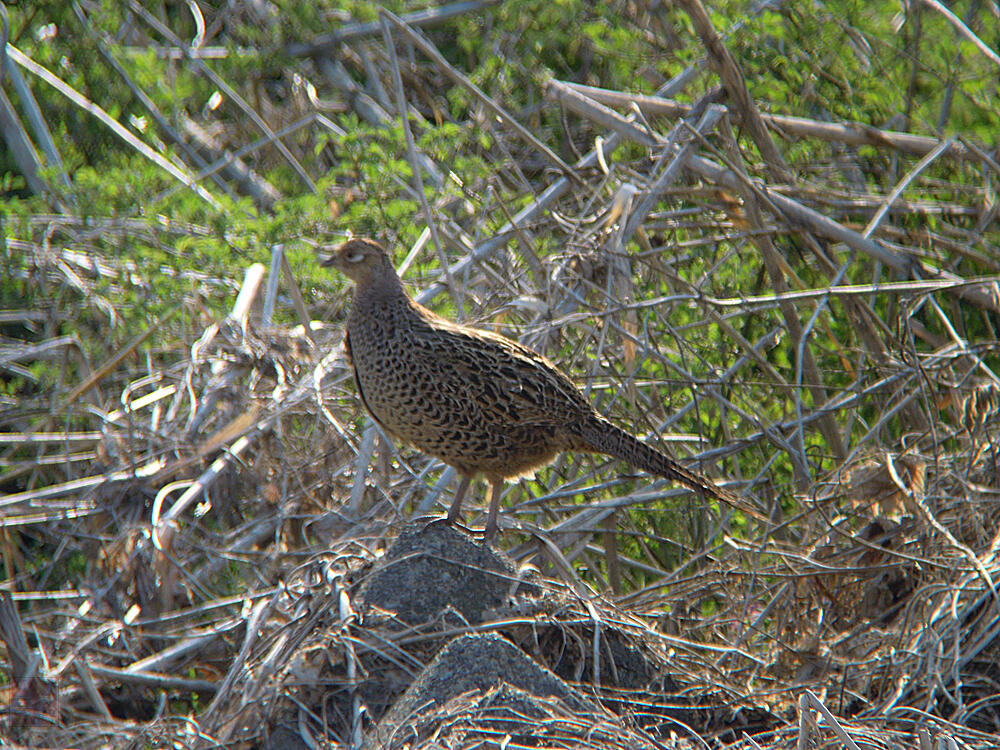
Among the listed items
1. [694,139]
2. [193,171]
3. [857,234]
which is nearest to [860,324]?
[857,234]

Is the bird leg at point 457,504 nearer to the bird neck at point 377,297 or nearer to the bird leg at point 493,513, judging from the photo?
the bird leg at point 493,513

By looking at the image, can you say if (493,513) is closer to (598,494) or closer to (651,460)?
(651,460)

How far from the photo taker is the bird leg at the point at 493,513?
13.7 feet

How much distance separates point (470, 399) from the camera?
4.08 metres

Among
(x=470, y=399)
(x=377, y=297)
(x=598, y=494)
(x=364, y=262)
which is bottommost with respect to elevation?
(x=598, y=494)

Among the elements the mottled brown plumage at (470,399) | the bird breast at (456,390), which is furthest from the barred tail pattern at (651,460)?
the bird breast at (456,390)

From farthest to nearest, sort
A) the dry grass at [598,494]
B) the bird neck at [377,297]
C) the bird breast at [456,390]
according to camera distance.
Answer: the bird neck at [377,297] → the bird breast at [456,390] → the dry grass at [598,494]


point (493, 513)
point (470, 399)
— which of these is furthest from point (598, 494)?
point (470, 399)

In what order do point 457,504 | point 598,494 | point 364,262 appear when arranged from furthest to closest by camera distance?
point 598,494, point 364,262, point 457,504

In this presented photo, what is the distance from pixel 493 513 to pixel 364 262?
3.64 feet

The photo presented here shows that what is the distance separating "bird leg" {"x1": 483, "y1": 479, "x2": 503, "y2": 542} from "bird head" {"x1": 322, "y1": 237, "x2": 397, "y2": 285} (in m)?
0.92

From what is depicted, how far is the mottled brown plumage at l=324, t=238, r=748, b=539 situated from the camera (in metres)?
4.08

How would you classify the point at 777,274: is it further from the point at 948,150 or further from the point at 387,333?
the point at 387,333

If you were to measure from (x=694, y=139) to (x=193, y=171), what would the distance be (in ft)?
11.8
